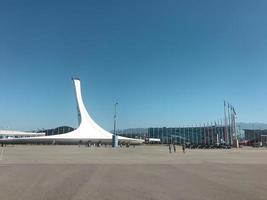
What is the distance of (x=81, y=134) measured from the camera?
96000mm

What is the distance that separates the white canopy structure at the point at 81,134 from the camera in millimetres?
94250

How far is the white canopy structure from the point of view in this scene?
309 ft
